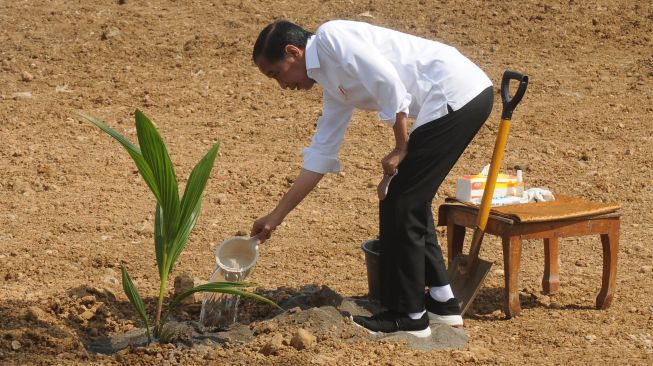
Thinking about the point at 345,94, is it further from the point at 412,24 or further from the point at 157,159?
the point at 412,24

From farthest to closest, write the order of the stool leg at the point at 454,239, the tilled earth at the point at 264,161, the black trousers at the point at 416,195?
1. the stool leg at the point at 454,239
2. the tilled earth at the point at 264,161
3. the black trousers at the point at 416,195

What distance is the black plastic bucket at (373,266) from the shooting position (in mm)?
5012

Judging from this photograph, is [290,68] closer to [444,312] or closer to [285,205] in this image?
[285,205]

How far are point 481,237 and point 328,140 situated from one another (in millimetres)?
880

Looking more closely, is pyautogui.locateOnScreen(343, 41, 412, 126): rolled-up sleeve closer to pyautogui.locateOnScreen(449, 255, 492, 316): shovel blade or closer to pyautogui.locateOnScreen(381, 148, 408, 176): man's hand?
pyautogui.locateOnScreen(381, 148, 408, 176): man's hand

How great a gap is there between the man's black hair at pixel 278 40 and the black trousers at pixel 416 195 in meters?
0.62

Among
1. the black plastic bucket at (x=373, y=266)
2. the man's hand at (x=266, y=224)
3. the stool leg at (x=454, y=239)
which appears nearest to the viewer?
the man's hand at (x=266, y=224)

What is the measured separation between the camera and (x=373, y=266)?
504cm

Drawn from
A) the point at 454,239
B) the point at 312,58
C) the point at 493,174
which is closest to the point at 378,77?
the point at 312,58

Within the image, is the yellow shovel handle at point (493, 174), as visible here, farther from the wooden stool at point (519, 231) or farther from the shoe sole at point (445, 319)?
the shoe sole at point (445, 319)

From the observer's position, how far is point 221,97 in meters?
8.62

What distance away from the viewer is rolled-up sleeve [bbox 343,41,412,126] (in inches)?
165

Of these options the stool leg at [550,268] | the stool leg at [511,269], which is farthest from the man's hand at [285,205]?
the stool leg at [550,268]

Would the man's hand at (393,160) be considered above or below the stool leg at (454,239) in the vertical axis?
above
